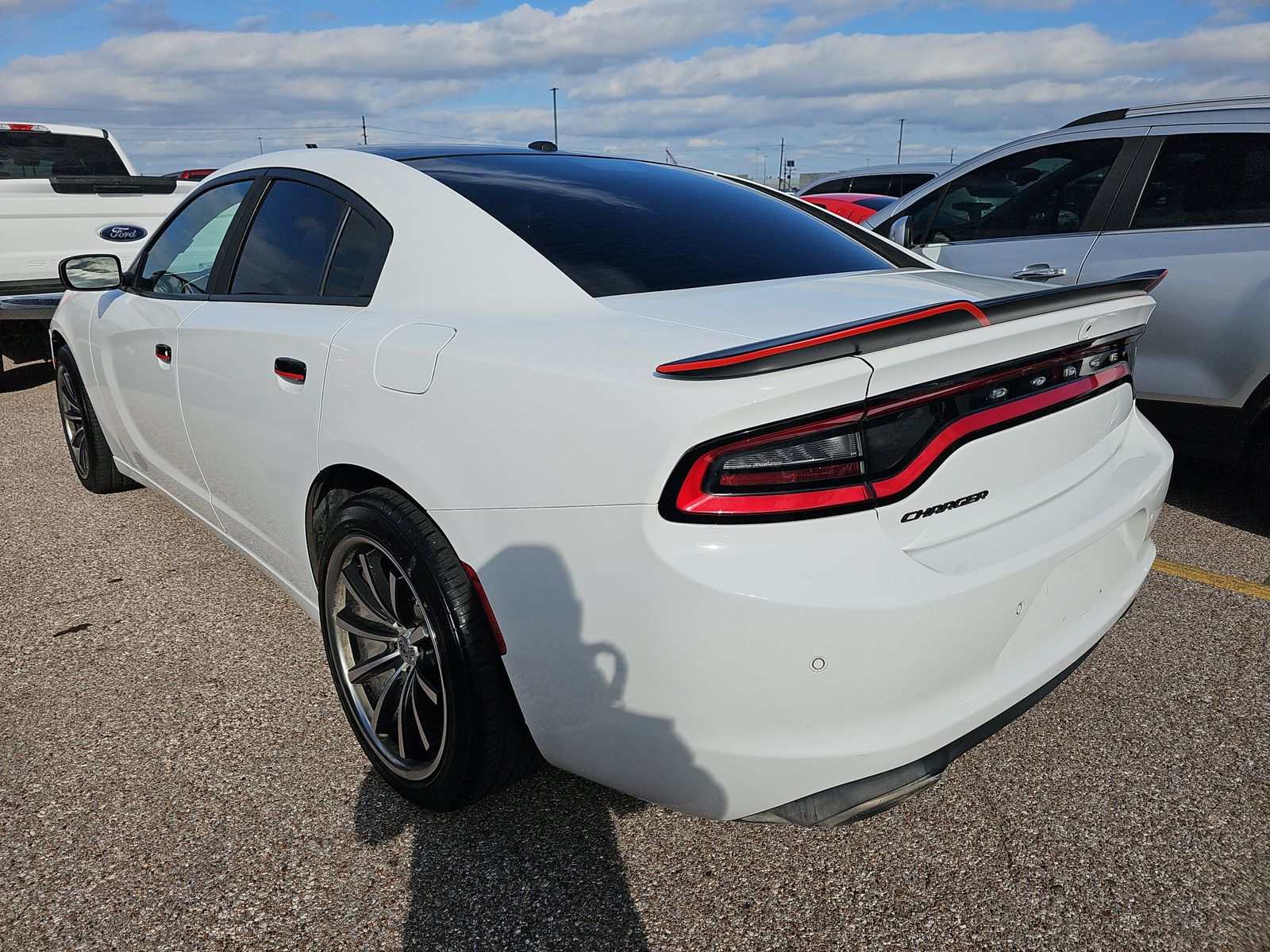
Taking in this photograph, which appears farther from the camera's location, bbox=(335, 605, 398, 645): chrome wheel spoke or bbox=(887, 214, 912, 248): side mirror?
bbox=(887, 214, 912, 248): side mirror

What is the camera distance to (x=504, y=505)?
5.70 feet

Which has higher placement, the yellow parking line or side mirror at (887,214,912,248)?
side mirror at (887,214,912,248)

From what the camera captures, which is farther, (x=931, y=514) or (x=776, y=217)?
(x=776, y=217)

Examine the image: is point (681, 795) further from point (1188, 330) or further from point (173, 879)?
point (1188, 330)

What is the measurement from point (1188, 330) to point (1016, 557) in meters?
2.78

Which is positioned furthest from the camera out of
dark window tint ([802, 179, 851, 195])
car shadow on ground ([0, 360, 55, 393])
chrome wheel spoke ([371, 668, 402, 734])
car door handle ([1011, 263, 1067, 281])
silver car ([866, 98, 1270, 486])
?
dark window tint ([802, 179, 851, 195])

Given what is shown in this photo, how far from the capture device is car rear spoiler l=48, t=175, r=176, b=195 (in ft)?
20.1

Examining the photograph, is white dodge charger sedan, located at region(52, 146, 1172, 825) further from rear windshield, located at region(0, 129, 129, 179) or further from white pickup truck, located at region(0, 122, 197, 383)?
rear windshield, located at region(0, 129, 129, 179)

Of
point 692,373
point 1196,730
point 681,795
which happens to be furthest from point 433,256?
point 1196,730

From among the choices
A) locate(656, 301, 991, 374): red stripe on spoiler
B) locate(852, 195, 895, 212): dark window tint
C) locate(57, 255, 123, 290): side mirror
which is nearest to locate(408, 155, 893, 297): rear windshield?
locate(656, 301, 991, 374): red stripe on spoiler

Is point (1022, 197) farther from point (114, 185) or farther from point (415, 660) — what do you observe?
point (114, 185)

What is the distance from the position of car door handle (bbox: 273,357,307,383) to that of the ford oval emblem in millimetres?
5291

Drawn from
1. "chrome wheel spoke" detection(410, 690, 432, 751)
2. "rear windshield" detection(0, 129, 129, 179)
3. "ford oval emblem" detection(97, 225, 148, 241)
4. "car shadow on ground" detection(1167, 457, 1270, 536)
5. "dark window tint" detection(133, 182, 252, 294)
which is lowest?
"car shadow on ground" detection(1167, 457, 1270, 536)

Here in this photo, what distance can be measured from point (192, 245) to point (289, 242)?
0.88 metres
